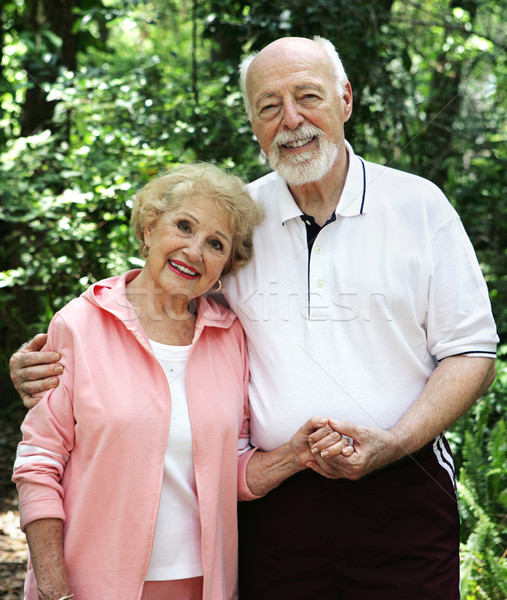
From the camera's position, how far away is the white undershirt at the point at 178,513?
191cm

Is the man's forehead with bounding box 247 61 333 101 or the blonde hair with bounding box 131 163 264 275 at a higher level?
the man's forehead with bounding box 247 61 333 101

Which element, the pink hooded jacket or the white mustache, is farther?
the white mustache

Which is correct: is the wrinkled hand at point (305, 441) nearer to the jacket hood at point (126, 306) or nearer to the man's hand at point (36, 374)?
the jacket hood at point (126, 306)

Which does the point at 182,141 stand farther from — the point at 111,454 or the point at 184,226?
the point at 111,454

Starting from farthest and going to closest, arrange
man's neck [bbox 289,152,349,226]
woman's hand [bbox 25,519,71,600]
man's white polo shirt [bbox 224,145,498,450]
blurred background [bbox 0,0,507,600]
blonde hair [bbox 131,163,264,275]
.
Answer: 1. blurred background [bbox 0,0,507,600]
2. man's neck [bbox 289,152,349,226]
3. blonde hair [bbox 131,163,264,275]
4. man's white polo shirt [bbox 224,145,498,450]
5. woman's hand [bbox 25,519,71,600]

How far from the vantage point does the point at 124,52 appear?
10.4 meters

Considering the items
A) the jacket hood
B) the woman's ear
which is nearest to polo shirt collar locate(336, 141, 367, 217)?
the jacket hood

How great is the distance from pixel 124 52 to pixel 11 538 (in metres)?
8.67

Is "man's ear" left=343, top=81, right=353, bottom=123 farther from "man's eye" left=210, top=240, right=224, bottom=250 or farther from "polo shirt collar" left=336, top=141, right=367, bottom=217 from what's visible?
"man's eye" left=210, top=240, right=224, bottom=250

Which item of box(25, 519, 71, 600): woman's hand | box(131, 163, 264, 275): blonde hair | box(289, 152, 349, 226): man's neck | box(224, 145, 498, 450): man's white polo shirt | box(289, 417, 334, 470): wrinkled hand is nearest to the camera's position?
box(25, 519, 71, 600): woman's hand

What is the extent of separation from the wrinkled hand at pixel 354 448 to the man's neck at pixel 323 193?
0.75 meters

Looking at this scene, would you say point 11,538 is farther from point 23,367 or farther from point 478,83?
point 478,83

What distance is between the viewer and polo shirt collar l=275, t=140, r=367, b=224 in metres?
2.14

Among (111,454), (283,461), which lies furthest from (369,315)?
(111,454)
